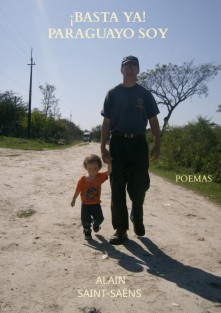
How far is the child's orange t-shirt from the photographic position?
15.7ft

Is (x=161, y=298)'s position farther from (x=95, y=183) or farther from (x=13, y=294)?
(x=95, y=183)

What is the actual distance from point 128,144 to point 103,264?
1509mm

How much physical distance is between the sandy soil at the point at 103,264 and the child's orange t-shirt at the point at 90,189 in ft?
1.58

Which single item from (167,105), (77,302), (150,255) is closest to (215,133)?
(150,255)

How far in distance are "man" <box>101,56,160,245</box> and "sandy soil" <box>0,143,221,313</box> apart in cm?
42

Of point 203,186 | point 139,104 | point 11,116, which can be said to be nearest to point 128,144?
point 139,104

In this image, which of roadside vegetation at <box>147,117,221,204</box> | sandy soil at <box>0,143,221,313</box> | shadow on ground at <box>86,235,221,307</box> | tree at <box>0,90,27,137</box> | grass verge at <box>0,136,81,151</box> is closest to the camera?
sandy soil at <box>0,143,221,313</box>

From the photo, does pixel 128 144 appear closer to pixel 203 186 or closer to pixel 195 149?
pixel 203 186

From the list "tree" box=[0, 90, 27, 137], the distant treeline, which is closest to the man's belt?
the distant treeline

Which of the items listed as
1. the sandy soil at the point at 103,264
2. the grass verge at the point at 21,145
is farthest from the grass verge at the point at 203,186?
the grass verge at the point at 21,145

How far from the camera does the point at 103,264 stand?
382 centimetres

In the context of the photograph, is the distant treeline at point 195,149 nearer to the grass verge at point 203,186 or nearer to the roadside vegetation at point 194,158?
the roadside vegetation at point 194,158

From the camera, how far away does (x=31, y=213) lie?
19.0 ft

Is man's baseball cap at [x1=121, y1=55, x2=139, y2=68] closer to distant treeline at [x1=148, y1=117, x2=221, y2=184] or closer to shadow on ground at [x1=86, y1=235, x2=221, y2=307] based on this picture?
shadow on ground at [x1=86, y1=235, x2=221, y2=307]
